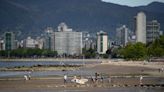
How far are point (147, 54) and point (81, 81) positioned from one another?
88.0m

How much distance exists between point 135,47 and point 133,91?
88555 mm

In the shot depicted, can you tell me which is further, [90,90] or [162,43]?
[162,43]

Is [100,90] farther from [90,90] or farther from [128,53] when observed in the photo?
[128,53]

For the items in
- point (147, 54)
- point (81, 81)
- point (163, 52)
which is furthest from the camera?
point (147, 54)

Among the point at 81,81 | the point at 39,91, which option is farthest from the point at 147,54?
the point at 39,91

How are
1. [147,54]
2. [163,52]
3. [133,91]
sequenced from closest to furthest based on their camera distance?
1. [133,91]
2. [163,52]
3. [147,54]

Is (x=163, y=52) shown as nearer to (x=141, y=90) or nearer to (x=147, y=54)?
(x=147, y=54)

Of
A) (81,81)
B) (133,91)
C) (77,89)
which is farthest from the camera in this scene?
(81,81)

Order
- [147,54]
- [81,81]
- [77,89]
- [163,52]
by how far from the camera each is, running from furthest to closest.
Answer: [147,54] < [163,52] < [81,81] < [77,89]

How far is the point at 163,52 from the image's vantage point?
11838 centimetres

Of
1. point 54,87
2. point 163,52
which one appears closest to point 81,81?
point 54,87

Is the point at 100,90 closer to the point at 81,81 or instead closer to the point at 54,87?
the point at 54,87

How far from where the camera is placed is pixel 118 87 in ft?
119

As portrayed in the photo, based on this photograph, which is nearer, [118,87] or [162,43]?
[118,87]
